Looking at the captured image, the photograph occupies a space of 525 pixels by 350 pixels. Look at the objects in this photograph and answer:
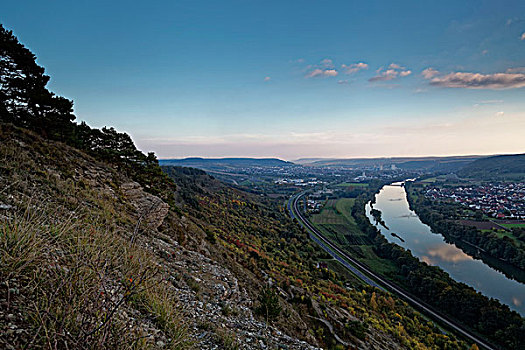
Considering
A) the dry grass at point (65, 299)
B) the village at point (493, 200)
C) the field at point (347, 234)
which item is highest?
the dry grass at point (65, 299)

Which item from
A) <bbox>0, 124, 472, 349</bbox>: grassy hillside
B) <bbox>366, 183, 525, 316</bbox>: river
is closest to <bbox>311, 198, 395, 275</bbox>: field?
<bbox>366, 183, 525, 316</bbox>: river

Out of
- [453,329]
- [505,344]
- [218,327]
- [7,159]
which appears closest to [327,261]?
[453,329]

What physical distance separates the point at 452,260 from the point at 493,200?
76284mm

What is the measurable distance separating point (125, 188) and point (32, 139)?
4.82m

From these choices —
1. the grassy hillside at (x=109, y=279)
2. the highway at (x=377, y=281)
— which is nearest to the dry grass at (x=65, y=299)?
the grassy hillside at (x=109, y=279)

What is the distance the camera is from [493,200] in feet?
311

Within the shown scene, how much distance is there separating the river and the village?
2682cm

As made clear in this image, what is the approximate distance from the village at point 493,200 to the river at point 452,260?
26822 millimetres

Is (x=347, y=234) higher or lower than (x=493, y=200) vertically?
lower

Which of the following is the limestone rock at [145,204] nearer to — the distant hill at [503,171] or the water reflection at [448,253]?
the water reflection at [448,253]

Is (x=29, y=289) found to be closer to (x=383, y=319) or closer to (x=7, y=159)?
(x=7, y=159)

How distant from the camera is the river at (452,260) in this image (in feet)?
119

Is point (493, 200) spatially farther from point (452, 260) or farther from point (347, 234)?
point (347, 234)

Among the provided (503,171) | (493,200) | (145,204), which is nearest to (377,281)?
(145,204)
